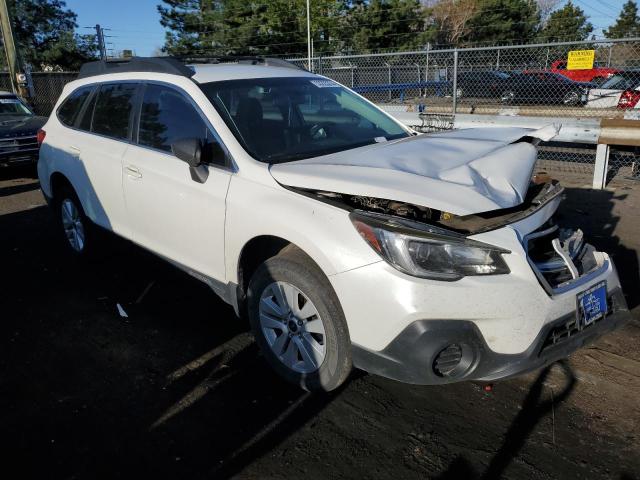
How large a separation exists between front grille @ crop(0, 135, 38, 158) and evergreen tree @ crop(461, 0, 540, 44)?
39.0 m

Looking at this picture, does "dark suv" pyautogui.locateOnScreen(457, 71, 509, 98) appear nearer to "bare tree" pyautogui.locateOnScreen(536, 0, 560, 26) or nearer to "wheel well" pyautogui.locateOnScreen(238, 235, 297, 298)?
"wheel well" pyautogui.locateOnScreen(238, 235, 297, 298)

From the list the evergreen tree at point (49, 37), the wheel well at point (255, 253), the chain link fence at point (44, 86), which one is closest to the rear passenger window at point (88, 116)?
the wheel well at point (255, 253)

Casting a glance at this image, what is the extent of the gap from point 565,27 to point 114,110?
156 ft

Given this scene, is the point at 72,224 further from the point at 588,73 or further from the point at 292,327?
the point at 588,73

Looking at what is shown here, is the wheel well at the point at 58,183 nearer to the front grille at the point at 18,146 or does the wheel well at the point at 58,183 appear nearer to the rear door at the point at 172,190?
the rear door at the point at 172,190

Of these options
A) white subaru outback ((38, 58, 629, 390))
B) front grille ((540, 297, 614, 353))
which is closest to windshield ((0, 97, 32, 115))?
white subaru outback ((38, 58, 629, 390))

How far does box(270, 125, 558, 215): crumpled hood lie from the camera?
264cm

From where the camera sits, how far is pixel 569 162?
9.67m

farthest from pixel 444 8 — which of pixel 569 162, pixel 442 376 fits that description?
pixel 442 376

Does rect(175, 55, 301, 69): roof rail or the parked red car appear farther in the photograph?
the parked red car

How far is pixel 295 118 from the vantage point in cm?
386

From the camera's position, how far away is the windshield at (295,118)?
138 inches

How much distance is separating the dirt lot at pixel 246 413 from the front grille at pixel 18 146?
6.72 meters

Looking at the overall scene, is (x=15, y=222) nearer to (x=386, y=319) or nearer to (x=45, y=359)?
(x=45, y=359)
